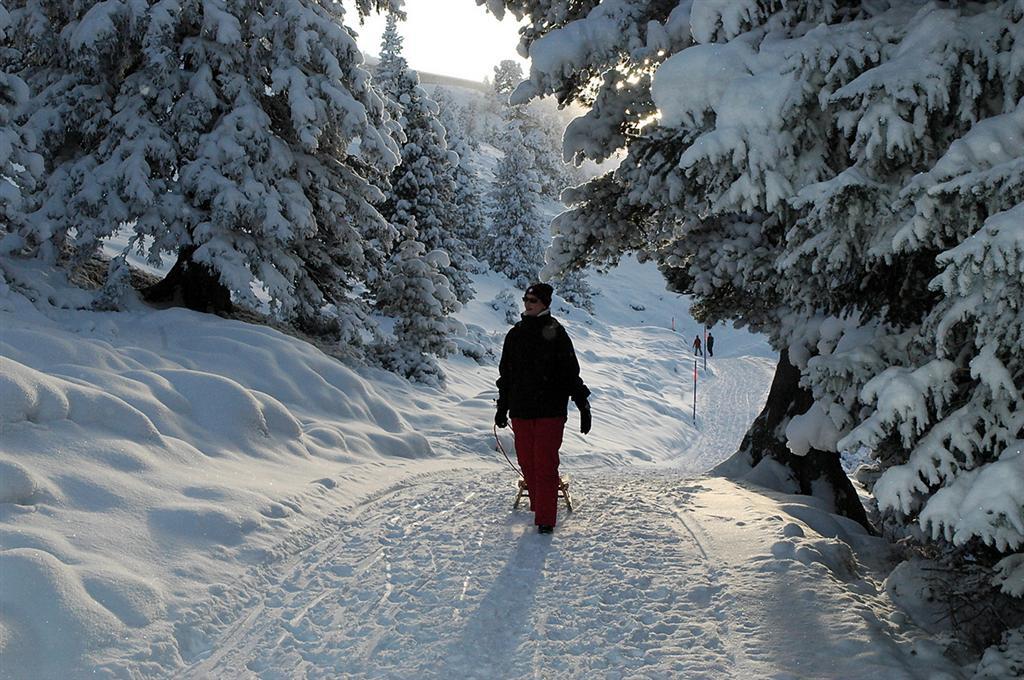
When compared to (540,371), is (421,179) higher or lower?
higher

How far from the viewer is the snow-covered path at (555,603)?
3.82 m

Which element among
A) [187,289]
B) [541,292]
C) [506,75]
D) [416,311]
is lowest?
[416,311]

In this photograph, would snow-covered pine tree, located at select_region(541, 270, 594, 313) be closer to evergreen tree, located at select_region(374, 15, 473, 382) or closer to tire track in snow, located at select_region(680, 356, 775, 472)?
tire track in snow, located at select_region(680, 356, 775, 472)

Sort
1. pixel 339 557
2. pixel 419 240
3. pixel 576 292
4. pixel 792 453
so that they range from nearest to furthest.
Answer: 1. pixel 339 557
2. pixel 792 453
3. pixel 419 240
4. pixel 576 292

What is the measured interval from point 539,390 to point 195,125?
8.18m

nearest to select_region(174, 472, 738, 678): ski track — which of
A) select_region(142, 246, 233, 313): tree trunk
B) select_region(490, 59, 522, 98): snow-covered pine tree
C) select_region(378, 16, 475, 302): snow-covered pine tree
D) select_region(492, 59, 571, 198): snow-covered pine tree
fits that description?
select_region(492, 59, 571, 198): snow-covered pine tree

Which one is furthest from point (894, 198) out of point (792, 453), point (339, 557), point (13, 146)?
point (13, 146)

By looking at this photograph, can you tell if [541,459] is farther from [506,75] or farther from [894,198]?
[506,75]

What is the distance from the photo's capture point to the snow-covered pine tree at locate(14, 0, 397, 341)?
10.9 meters

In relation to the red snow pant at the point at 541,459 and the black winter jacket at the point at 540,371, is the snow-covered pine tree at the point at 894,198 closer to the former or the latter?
the black winter jacket at the point at 540,371

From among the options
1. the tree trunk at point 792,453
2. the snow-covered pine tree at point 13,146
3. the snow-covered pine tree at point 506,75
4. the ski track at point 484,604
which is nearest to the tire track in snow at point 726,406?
the tree trunk at point 792,453

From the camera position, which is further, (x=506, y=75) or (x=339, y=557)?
(x=506, y=75)

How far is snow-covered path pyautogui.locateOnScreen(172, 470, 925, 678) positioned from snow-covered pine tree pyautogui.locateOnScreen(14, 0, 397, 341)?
651 cm

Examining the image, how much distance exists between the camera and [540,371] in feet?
20.5
